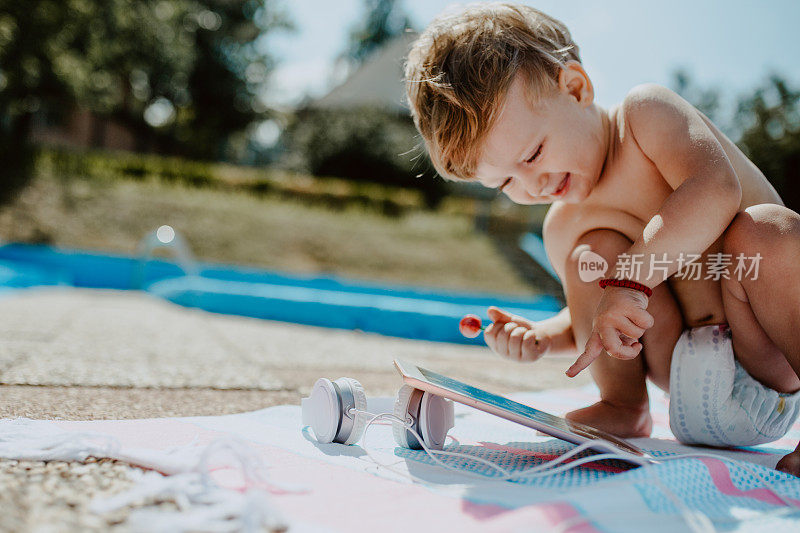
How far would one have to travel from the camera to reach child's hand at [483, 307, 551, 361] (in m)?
1.28

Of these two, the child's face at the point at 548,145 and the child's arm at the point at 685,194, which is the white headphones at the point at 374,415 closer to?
the child's arm at the point at 685,194

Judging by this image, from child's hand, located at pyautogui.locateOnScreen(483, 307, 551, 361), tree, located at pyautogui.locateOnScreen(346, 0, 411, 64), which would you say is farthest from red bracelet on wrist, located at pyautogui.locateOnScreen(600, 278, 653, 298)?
tree, located at pyautogui.locateOnScreen(346, 0, 411, 64)

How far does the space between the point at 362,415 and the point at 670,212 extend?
619 millimetres

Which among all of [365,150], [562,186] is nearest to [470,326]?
[562,186]

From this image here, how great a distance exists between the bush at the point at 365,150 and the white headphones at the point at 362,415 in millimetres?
11412

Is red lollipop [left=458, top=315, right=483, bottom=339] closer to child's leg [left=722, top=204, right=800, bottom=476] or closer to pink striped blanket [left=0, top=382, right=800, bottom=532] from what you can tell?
pink striped blanket [left=0, top=382, right=800, bottom=532]

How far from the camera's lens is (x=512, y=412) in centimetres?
94

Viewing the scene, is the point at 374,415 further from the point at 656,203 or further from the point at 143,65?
the point at 143,65

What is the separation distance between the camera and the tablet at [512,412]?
0.92 m

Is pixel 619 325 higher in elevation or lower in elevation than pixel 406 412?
higher

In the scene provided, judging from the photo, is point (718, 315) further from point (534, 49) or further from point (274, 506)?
point (274, 506)

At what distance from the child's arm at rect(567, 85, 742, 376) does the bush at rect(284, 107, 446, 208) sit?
442 inches

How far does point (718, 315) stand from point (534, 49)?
64 centimetres

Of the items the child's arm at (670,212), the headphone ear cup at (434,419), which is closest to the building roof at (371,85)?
the child's arm at (670,212)
